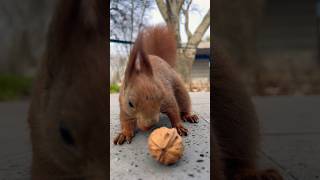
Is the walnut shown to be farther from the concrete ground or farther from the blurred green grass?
the blurred green grass

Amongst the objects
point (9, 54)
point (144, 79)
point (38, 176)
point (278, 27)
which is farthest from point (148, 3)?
point (9, 54)

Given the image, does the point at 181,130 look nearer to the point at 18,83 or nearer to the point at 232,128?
the point at 232,128

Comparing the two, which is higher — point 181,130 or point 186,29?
point 186,29

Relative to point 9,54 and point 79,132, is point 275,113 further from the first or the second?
point 79,132

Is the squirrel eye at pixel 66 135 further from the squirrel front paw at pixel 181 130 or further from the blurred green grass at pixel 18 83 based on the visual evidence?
the blurred green grass at pixel 18 83

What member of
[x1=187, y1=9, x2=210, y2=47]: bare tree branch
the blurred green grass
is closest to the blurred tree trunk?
[x1=187, y1=9, x2=210, y2=47]: bare tree branch

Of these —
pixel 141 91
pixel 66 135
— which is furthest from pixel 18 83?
pixel 141 91

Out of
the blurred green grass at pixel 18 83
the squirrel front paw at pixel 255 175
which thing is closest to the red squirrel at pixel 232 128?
the squirrel front paw at pixel 255 175

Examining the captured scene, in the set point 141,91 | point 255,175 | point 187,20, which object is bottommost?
point 255,175

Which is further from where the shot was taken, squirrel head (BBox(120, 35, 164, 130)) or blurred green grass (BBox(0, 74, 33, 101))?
blurred green grass (BBox(0, 74, 33, 101))
